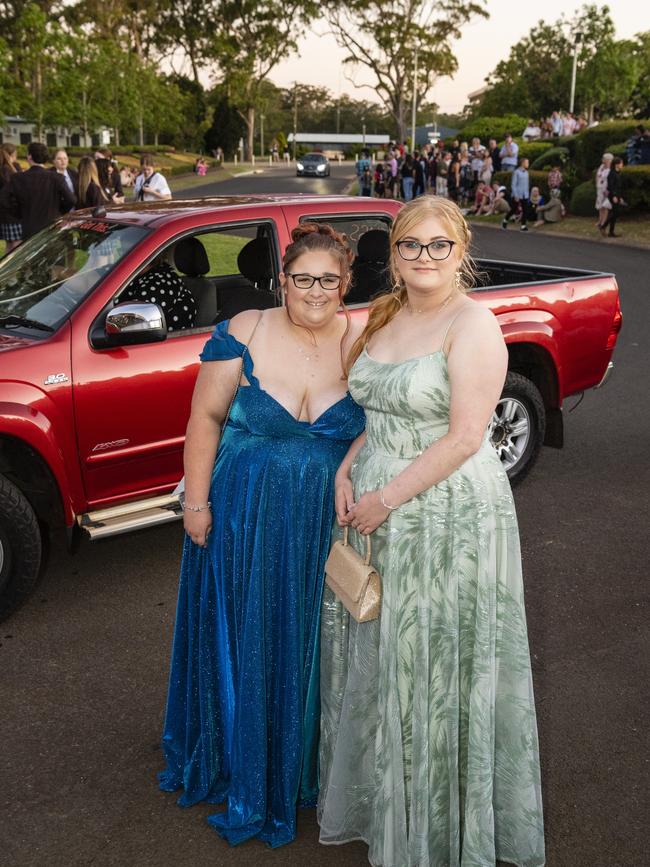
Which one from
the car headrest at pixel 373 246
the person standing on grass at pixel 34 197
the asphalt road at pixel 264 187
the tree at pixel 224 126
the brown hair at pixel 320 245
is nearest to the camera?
the brown hair at pixel 320 245

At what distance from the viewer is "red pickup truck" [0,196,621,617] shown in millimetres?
4133

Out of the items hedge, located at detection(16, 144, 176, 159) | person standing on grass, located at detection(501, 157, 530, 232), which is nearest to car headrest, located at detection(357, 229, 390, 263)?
person standing on grass, located at detection(501, 157, 530, 232)

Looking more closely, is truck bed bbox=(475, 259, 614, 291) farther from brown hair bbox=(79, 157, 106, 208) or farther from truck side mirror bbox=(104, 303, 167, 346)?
brown hair bbox=(79, 157, 106, 208)

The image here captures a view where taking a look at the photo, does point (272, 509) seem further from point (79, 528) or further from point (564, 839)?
point (79, 528)

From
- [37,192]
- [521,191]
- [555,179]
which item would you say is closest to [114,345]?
[37,192]

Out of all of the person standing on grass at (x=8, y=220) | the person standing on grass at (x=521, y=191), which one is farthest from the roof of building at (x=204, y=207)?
the person standing on grass at (x=521, y=191)

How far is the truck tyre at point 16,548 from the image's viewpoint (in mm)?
4055

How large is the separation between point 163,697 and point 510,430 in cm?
311

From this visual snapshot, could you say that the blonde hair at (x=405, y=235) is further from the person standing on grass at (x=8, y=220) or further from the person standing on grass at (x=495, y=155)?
the person standing on grass at (x=495, y=155)

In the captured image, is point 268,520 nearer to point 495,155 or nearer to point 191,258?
point 191,258

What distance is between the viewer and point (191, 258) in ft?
16.9

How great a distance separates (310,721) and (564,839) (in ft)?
2.94

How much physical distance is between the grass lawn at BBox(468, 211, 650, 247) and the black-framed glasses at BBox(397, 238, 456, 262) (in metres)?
18.4

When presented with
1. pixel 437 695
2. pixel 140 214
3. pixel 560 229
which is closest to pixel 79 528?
pixel 140 214
